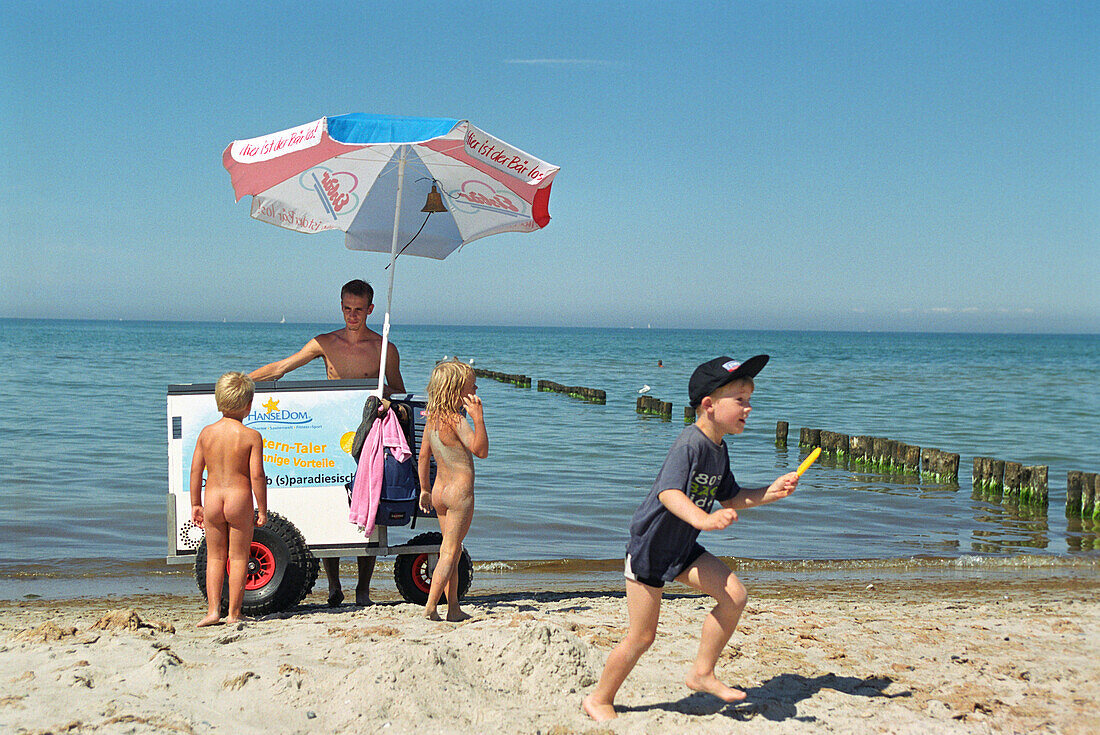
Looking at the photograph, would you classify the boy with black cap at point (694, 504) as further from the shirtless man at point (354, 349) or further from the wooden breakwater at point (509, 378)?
the wooden breakwater at point (509, 378)

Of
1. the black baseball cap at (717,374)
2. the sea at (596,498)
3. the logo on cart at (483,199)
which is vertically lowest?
the sea at (596,498)

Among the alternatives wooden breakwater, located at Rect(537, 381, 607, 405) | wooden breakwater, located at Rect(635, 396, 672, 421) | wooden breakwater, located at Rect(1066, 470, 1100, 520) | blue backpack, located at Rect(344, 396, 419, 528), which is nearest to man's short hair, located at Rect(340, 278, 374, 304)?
blue backpack, located at Rect(344, 396, 419, 528)

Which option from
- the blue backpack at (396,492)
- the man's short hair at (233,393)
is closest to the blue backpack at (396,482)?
the blue backpack at (396,492)

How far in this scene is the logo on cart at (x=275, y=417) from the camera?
591 centimetres

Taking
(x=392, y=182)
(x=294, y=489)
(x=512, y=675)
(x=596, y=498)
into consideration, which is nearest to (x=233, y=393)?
(x=294, y=489)

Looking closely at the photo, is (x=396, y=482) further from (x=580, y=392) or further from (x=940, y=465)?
Result: (x=580, y=392)

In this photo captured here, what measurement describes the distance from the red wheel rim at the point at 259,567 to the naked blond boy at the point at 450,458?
3.46 feet

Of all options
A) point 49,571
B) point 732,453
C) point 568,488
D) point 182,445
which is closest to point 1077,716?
point 182,445

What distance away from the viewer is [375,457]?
5.86 m

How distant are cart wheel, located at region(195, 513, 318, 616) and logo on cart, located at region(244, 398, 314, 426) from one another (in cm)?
59

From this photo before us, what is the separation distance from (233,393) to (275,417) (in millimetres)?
614

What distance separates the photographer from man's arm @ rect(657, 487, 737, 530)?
11.3 ft

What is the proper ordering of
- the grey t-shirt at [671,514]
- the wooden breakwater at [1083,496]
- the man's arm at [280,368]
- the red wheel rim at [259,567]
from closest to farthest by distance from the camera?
1. the grey t-shirt at [671,514]
2. the red wheel rim at [259,567]
3. the man's arm at [280,368]
4. the wooden breakwater at [1083,496]

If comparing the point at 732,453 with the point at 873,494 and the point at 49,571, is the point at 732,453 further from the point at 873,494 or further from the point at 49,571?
the point at 49,571
